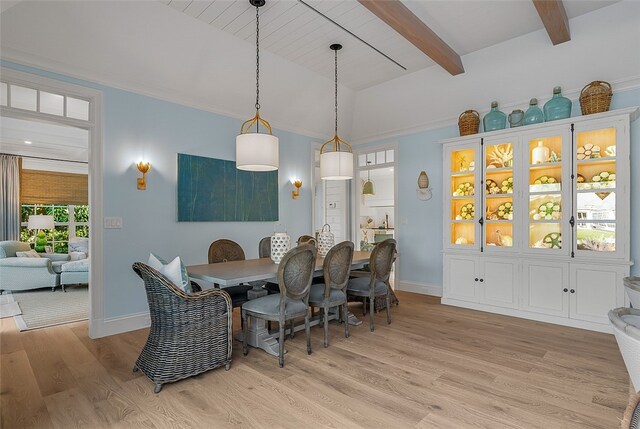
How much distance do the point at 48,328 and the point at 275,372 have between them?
9.41 ft

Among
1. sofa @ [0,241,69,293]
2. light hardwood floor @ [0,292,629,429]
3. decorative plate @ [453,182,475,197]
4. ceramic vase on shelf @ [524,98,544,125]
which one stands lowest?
light hardwood floor @ [0,292,629,429]

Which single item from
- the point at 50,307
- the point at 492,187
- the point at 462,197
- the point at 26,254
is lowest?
the point at 50,307

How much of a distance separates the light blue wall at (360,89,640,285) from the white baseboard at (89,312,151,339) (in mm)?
3824

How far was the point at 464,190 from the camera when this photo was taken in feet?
15.4

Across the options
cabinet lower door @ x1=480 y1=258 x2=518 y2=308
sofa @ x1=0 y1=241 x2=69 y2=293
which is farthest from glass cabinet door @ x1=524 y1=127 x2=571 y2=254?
sofa @ x1=0 y1=241 x2=69 y2=293

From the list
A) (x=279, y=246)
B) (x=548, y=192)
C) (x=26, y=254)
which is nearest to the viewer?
(x=279, y=246)

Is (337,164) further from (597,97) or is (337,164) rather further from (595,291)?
(595,291)

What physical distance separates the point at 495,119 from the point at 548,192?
113 cm

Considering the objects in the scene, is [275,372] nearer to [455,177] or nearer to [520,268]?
[520,268]

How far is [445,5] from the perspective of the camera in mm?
3416

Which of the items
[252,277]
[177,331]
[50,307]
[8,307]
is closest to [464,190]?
[252,277]

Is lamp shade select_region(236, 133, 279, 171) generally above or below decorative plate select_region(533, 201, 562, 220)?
above

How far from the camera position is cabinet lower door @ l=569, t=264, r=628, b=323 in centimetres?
353

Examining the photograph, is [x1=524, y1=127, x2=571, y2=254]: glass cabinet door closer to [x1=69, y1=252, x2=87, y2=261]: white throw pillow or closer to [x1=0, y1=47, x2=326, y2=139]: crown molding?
[x1=0, y1=47, x2=326, y2=139]: crown molding
